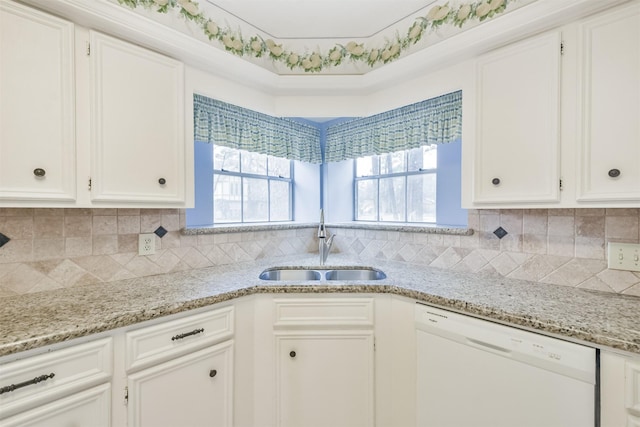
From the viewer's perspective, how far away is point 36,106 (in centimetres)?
115

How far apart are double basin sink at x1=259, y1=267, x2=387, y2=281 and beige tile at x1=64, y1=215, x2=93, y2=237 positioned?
103cm

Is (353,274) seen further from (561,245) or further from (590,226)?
(590,226)

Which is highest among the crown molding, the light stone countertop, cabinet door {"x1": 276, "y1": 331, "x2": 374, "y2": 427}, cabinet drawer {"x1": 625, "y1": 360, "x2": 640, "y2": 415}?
the crown molding

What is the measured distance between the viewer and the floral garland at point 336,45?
5.30ft

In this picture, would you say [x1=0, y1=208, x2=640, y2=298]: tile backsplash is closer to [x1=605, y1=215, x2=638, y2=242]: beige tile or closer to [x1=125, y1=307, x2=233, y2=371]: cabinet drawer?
[x1=605, y1=215, x2=638, y2=242]: beige tile

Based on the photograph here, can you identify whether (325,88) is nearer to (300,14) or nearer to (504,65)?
(300,14)

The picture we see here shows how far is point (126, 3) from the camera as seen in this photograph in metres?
1.47

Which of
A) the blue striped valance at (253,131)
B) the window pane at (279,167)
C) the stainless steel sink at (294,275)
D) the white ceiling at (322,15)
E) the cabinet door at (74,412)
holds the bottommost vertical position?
the cabinet door at (74,412)

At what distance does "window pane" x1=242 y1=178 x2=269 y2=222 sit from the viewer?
2451mm

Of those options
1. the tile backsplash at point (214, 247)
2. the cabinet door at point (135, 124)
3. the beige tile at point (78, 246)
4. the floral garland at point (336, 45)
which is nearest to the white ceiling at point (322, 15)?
the floral garland at point (336, 45)

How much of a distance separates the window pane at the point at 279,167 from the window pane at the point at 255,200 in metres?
0.14

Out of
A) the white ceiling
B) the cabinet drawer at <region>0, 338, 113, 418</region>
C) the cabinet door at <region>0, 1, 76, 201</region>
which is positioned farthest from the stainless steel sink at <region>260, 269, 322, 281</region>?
Answer: the white ceiling


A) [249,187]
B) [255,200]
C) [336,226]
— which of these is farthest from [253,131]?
[336,226]

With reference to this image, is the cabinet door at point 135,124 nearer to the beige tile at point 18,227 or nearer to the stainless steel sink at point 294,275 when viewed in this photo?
the beige tile at point 18,227
